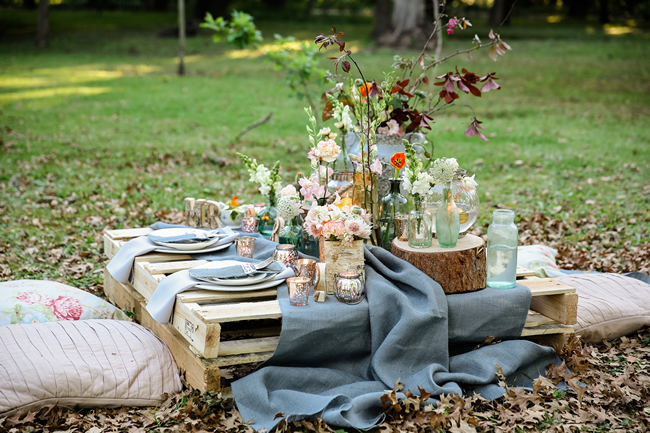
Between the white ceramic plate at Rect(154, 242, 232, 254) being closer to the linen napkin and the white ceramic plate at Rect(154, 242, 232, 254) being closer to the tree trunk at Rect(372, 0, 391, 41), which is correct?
the linen napkin

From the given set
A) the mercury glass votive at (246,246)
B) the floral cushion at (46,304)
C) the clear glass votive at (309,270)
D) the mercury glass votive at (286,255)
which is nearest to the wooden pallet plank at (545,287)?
the clear glass votive at (309,270)

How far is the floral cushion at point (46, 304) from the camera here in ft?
13.0

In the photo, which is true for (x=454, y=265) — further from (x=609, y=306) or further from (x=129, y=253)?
(x=129, y=253)

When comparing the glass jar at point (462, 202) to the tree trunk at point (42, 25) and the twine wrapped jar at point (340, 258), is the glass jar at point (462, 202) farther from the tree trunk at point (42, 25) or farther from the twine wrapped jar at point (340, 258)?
the tree trunk at point (42, 25)

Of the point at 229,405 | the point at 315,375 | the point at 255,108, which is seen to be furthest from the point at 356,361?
the point at 255,108

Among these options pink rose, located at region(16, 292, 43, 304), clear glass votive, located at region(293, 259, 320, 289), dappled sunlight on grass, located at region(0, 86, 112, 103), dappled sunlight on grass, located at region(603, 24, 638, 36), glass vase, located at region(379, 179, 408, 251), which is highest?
dappled sunlight on grass, located at region(603, 24, 638, 36)

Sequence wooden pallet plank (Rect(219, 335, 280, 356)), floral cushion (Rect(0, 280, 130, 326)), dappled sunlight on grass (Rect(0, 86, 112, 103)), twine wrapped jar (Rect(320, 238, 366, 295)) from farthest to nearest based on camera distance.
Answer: dappled sunlight on grass (Rect(0, 86, 112, 103))
floral cushion (Rect(0, 280, 130, 326))
twine wrapped jar (Rect(320, 238, 366, 295))
wooden pallet plank (Rect(219, 335, 280, 356))

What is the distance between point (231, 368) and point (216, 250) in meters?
0.75

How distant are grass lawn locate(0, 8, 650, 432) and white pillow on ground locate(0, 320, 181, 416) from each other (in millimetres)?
96

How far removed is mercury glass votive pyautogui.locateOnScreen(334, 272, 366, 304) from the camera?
3.59 meters

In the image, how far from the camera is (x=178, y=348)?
3789 millimetres

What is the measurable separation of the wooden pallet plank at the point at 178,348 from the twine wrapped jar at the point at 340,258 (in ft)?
2.42

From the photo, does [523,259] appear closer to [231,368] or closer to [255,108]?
[231,368]

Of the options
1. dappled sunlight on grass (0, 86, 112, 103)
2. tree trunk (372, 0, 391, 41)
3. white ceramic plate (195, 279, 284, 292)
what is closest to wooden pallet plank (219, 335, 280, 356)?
white ceramic plate (195, 279, 284, 292)
